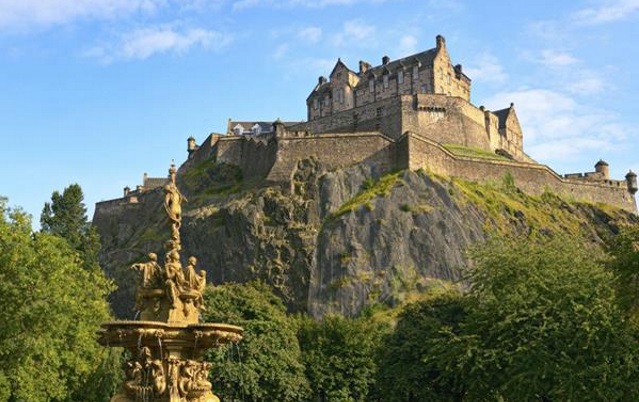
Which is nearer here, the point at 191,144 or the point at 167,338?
the point at 167,338

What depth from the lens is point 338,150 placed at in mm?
78375

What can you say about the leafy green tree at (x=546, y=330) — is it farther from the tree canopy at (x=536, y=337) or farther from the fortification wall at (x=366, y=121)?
the fortification wall at (x=366, y=121)

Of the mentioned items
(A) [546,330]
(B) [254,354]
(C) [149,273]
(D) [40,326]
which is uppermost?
(C) [149,273]

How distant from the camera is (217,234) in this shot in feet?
237

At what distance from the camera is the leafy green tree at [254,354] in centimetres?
4794

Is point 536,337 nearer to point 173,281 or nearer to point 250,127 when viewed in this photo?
point 173,281

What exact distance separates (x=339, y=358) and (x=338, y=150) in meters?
28.2

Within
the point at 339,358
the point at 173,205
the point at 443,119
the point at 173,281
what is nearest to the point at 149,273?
the point at 173,281

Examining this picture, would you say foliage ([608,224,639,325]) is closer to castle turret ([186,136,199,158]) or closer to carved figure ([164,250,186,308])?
carved figure ([164,250,186,308])

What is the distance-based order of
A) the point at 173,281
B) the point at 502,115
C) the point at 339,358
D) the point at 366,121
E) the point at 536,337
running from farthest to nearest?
1. the point at 502,115
2. the point at 366,121
3. the point at 339,358
4. the point at 536,337
5. the point at 173,281

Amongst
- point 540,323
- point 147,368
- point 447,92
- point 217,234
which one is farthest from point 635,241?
point 447,92

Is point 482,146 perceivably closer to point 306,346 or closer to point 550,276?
point 306,346

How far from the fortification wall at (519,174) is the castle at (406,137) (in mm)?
110

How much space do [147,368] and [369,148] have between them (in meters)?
62.5
